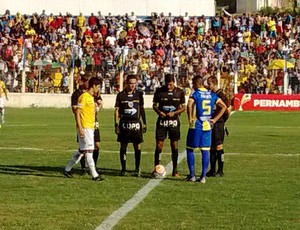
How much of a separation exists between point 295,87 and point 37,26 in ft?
52.0

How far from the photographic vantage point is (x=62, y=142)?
24.7 metres

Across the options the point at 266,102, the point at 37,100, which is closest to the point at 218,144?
the point at 266,102

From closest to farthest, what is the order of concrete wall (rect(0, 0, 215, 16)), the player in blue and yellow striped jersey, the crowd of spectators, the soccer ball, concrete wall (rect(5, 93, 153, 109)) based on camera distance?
the player in blue and yellow striped jersey → the soccer ball → the crowd of spectators → concrete wall (rect(5, 93, 153, 109)) → concrete wall (rect(0, 0, 215, 16))

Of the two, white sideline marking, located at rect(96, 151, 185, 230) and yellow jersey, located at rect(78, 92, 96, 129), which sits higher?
yellow jersey, located at rect(78, 92, 96, 129)

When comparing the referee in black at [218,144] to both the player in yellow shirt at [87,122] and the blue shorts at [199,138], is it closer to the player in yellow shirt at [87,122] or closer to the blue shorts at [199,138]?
the blue shorts at [199,138]

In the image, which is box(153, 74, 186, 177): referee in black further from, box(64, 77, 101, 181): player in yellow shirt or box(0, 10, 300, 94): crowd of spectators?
box(0, 10, 300, 94): crowd of spectators

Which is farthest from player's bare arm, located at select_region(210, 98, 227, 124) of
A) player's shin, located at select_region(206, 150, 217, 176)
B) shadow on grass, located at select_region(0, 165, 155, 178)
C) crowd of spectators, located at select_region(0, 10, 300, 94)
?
crowd of spectators, located at select_region(0, 10, 300, 94)

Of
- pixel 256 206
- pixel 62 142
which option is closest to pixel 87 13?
pixel 62 142

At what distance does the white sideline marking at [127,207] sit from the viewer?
11396 millimetres

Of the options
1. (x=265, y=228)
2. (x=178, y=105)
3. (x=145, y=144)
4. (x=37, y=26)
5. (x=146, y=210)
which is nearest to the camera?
(x=265, y=228)

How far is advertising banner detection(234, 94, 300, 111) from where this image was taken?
145 feet

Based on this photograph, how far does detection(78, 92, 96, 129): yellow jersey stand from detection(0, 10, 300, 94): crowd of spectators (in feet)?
88.1

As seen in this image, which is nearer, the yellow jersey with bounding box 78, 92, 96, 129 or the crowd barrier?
the yellow jersey with bounding box 78, 92, 96, 129

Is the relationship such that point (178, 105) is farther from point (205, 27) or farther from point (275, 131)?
point (205, 27)
